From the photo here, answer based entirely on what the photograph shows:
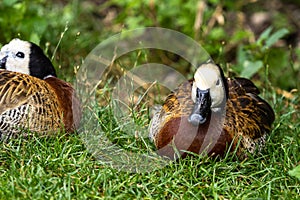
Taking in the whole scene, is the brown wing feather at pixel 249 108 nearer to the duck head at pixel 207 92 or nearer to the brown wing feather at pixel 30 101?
the duck head at pixel 207 92

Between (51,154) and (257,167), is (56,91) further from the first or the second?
(257,167)

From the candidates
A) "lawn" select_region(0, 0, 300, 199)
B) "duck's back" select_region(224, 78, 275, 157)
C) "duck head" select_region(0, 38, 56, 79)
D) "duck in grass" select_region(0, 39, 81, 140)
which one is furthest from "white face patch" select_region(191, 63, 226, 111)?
"duck head" select_region(0, 38, 56, 79)

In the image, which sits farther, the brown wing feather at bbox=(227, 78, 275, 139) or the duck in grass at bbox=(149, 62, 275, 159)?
the brown wing feather at bbox=(227, 78, 275, 139)

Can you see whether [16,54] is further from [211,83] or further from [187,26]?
[187,26]

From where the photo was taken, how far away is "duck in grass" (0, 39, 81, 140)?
3.91 metres

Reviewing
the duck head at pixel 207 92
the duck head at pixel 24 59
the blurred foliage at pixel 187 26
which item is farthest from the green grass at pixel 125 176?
the blurred foliage at pixel 187 26

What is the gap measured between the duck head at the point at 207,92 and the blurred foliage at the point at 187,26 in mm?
991

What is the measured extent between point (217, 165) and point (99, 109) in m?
1.06

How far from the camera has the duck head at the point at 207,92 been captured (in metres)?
3.94

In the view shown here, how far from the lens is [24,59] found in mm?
4445

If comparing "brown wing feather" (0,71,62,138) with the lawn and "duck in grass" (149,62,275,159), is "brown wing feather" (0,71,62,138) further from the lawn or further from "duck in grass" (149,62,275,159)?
"duck in grass" (149,62,275,159)

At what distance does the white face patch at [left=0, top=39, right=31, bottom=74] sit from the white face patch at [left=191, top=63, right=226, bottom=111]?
1208 millimetres

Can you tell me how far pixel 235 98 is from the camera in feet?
14.5

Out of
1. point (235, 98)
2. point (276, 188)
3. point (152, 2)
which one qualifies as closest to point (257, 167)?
point (276, 188)
